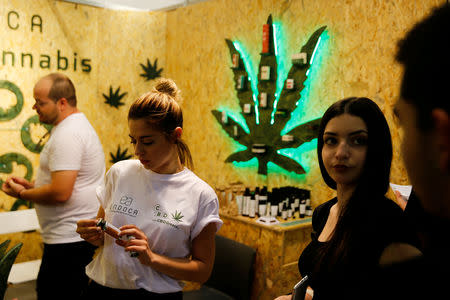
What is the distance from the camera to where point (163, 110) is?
166 centimetres

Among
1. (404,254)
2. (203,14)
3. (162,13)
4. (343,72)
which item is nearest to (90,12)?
(162,13)

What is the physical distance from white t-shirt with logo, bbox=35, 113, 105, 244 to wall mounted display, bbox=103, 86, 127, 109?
2243 millimetres

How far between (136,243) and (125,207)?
0.66 ft

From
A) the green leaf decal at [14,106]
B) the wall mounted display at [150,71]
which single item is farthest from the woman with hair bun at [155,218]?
the wall mounted display at [150,71]

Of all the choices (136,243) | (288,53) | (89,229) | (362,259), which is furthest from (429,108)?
(288,53)

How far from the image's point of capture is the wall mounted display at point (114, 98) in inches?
195

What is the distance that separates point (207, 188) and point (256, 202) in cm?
198

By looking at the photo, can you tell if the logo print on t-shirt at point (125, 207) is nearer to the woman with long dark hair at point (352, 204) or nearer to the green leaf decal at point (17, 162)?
the woman with long dark hair at point (352, 204)

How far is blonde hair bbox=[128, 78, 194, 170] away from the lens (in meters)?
1.64

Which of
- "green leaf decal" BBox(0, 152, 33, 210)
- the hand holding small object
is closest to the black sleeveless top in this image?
the hand holding small object

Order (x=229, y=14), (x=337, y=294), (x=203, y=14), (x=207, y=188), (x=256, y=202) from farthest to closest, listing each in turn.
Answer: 1. (x=203, y=14)
2. (x=229, y=14)
3. (x=256, y=202)
4. (x=207, y=188)
5. (x=337, y=294)

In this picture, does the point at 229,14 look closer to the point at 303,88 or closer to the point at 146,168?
the point at 303,88

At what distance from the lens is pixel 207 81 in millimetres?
4793

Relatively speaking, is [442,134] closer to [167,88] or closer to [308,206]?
[167,88]
